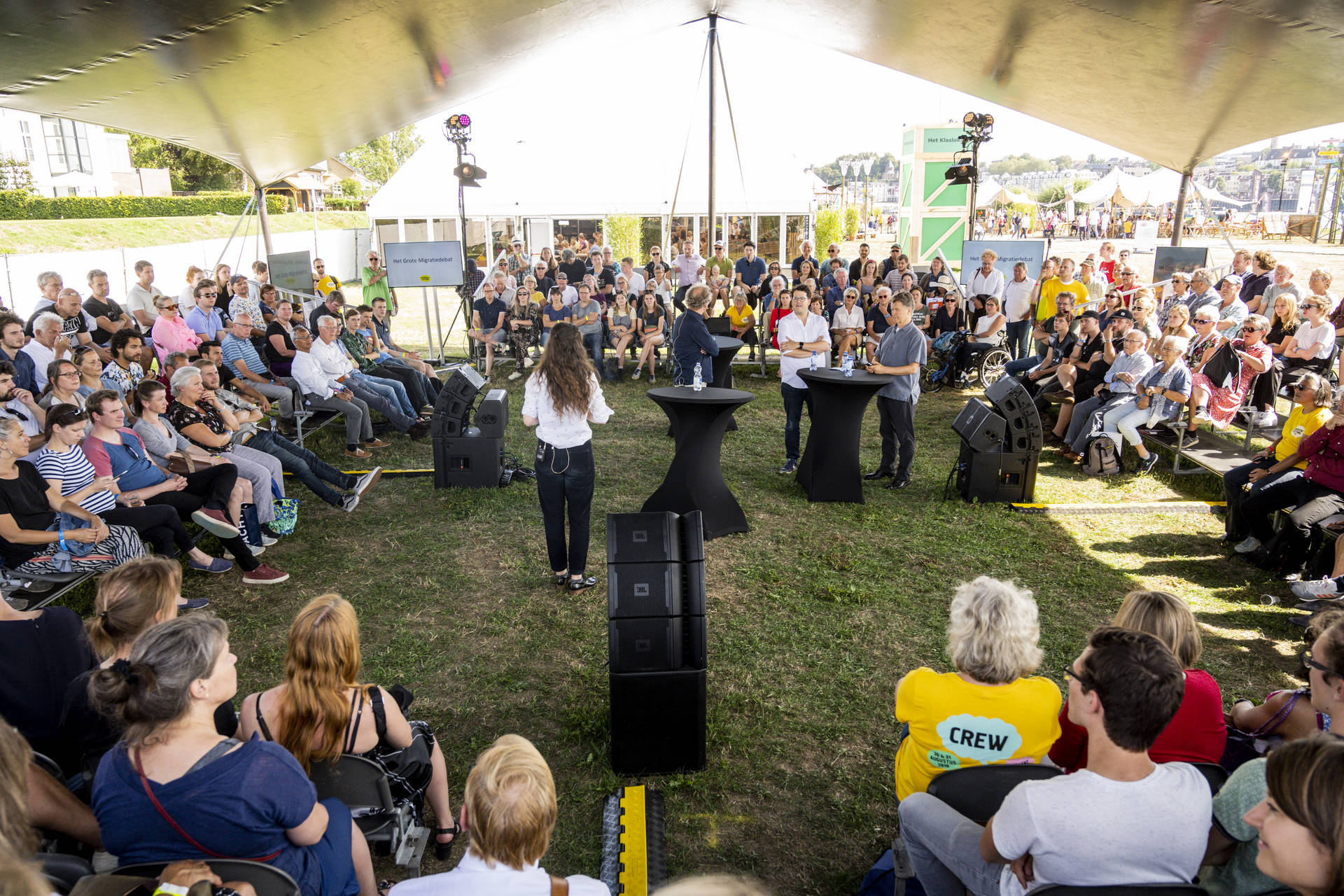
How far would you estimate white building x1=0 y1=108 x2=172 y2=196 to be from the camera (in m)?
35.9

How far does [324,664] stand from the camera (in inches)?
96.8

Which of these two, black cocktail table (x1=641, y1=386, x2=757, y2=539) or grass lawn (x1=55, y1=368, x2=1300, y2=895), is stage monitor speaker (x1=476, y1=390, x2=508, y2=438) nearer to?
grass lawn (x1=55, y1=368, x2=1300, y2=895)

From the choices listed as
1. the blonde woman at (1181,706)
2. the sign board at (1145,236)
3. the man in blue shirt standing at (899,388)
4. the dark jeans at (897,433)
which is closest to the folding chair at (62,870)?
the blonde woman at (1181,706)

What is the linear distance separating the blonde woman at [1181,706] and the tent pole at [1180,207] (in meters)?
10.3

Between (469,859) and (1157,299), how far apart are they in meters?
13.1

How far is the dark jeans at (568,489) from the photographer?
4629mm

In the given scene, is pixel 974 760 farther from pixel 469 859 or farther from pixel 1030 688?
pixel 469 859

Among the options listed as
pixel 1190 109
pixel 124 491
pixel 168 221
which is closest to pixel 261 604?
A: pixel 124 491

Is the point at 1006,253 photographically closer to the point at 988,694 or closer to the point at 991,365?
the point at 991,365

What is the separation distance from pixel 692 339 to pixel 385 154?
1405 inches

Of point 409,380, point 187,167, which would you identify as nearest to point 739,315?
point 409,380

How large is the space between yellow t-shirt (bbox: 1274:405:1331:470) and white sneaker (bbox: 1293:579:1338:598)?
3.18 ft

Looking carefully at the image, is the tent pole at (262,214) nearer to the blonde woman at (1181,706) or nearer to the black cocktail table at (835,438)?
the black cocktail table at (835,438)

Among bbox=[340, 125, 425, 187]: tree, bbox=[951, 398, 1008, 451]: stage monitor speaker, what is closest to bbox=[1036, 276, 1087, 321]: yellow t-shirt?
bbox=[951, 398, 1008, 451]: stage monitor speaker
